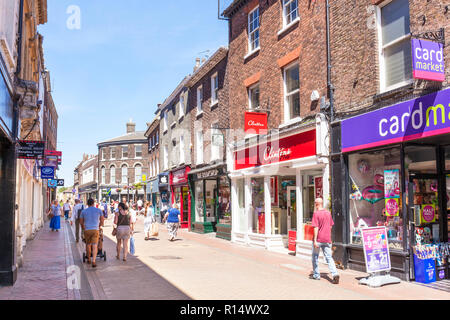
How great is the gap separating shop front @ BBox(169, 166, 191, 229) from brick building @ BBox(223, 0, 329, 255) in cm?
738

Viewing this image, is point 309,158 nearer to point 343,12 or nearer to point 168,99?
point 343,12

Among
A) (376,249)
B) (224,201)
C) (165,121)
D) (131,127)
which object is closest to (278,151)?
(376,249)

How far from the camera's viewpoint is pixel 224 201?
1991 centimetres

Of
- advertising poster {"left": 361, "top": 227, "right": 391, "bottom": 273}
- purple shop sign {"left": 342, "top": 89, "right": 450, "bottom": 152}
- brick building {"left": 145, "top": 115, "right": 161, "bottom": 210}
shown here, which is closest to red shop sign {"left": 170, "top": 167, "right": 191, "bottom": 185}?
brick building {"left": 145, "top": 115, "right": 161, "bottom": 210}

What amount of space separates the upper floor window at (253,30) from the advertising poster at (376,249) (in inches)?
376

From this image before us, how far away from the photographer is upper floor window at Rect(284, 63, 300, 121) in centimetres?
1380

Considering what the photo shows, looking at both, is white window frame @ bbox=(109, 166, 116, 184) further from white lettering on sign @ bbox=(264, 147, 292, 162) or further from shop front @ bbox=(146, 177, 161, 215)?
white lettering on sign @ bbox=(264, 147, 292, 162)

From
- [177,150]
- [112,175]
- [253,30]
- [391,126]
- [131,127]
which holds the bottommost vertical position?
[391,126]

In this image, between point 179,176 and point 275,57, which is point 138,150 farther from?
point 275,57

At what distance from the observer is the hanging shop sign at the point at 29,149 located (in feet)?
33.4

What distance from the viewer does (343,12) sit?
36.9 feet

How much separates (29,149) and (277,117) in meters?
7.90

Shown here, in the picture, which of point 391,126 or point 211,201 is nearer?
point 391,126
